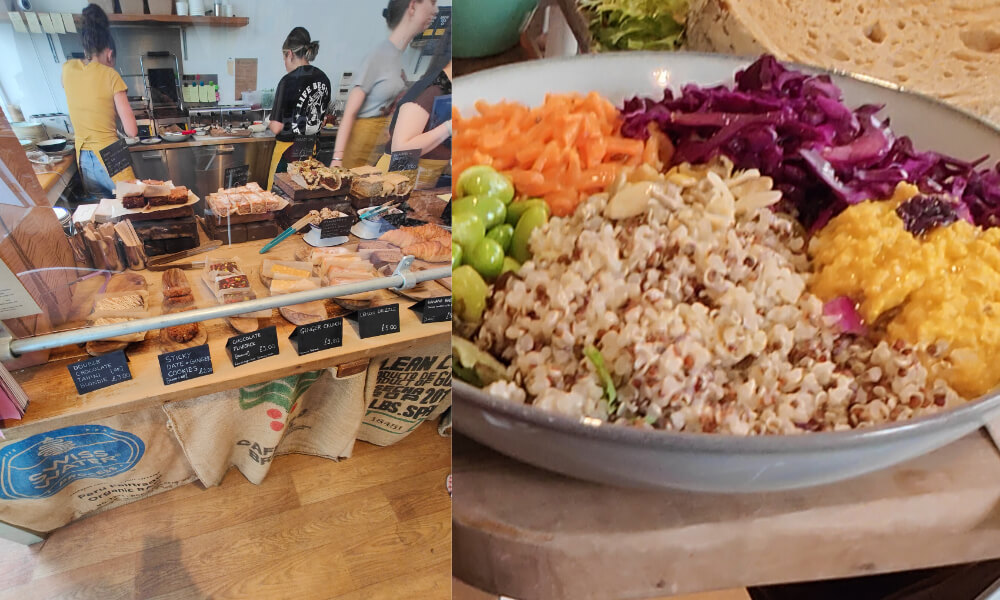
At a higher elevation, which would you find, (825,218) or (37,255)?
(825,218)

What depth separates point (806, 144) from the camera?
85cm

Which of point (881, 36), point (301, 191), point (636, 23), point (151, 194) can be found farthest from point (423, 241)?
point (881, 36)

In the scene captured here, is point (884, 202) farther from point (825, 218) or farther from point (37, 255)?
point (37, 255)

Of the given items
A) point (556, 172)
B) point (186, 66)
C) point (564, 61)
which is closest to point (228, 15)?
point (186, 66)

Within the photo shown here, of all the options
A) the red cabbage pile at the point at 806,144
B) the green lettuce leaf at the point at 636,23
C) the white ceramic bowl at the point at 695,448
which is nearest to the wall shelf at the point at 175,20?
the white ceramic bowl at the point at 695,448

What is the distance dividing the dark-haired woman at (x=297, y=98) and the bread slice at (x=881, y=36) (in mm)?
879

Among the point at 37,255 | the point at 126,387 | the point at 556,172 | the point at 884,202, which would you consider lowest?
the point at 126,387

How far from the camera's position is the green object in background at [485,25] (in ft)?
2.90

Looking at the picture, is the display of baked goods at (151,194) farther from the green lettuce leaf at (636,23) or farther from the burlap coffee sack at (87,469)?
the green lettuce leaf at (636,23)

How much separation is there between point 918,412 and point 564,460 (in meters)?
0.34

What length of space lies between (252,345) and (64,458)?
29 cm

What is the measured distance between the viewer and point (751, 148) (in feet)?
2.79

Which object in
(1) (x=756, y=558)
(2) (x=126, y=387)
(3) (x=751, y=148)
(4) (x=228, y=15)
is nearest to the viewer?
(4) (x=228, y=15)

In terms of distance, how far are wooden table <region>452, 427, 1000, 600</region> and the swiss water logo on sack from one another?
473 mm
